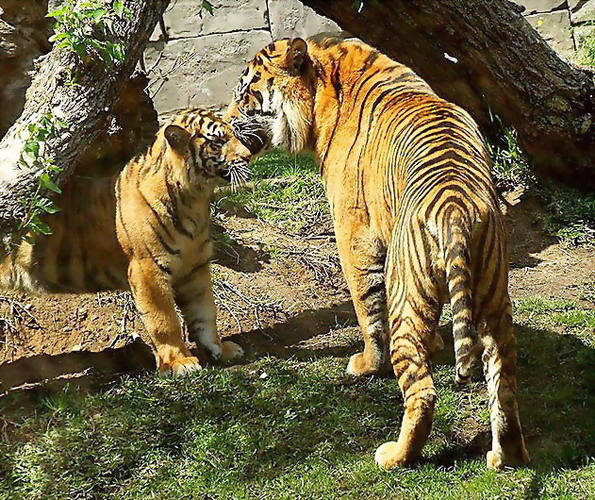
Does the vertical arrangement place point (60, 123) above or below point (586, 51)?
below

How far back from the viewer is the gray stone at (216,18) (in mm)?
10461

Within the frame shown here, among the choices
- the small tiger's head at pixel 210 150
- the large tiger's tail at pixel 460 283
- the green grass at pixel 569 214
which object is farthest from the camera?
the green grass at pixel 569 214

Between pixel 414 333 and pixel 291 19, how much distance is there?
24.6 ft

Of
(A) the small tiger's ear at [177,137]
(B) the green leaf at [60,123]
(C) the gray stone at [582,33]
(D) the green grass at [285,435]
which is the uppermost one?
(C) the gray stone at [582,33]

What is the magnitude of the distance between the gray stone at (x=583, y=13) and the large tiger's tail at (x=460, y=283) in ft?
25.2

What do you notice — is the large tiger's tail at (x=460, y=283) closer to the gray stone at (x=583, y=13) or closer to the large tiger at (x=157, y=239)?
the large tiger at (x=157, y=239)

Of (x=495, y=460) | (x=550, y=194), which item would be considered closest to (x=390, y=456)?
(x=495, y=460)

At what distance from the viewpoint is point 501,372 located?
11.8ft

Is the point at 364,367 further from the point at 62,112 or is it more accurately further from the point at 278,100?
the point at 62,112

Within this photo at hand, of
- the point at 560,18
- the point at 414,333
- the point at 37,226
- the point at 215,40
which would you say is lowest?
the point at 414,333

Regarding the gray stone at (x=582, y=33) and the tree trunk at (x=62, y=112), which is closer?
the tree trunk at (x=62, y=112)

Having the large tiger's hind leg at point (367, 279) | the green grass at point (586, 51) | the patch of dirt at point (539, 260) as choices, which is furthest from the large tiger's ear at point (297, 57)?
the green grass at point (586, 51)

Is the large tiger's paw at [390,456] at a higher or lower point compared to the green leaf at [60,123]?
lower

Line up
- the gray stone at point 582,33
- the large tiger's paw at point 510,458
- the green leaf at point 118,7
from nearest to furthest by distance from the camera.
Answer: the large tiger's paw at point 510,458 → the green leaf at point 118,7 → the gray stone at point 582,33
